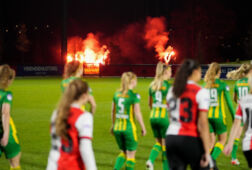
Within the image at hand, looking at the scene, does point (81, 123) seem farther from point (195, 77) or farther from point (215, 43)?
point (215, 43)

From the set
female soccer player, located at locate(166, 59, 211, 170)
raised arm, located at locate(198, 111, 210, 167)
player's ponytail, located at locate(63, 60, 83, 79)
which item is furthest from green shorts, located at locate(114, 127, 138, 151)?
raised arm, located at locate(198, 111, 210, 167)

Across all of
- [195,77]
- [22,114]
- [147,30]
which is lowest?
[22,114]

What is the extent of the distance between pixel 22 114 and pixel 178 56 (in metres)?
70.7

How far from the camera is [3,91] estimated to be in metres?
6.01

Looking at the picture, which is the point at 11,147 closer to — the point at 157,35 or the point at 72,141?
the point at 72,141

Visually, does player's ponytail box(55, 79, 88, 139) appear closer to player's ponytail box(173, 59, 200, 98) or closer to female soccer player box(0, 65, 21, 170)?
player's ponytail box(173, 59, 200, 98)

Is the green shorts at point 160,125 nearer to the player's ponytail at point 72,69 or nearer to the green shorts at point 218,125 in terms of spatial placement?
the green shorts at point 218,125

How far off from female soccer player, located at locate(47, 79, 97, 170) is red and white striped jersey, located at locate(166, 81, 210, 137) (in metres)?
1.26

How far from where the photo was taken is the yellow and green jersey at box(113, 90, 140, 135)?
7.02 m

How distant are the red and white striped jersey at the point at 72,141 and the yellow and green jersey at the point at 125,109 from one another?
2.98m

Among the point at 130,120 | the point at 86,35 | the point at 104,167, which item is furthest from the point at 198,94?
the point at 86,35

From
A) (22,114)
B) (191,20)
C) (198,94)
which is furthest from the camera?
(191,20)

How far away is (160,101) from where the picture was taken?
25.6ft

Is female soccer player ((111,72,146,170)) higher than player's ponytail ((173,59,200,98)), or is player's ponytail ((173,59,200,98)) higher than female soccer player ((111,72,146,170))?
player's ponytail ((173,59,200,98))
